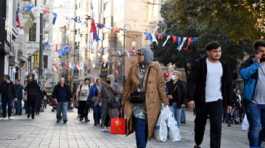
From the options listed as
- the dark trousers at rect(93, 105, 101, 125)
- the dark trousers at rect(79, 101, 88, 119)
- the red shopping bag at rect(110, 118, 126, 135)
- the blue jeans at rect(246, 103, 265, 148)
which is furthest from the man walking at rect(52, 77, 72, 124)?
the blue jeans at rect(246, 103, 265, 148)

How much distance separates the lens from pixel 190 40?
1722 inches

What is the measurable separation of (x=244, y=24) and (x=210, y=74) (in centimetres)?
1603

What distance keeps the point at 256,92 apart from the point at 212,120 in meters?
1.40

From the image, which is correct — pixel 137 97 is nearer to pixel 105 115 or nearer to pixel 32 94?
pixel 105 115

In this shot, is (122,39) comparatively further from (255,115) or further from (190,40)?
(255,115)

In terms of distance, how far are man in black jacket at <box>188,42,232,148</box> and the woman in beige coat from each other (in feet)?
2.12

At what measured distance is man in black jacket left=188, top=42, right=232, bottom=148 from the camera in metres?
10.8

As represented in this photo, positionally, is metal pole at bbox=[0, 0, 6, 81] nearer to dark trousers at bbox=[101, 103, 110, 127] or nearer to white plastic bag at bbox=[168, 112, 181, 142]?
dark trousers at bbox=[101, 103, 110, 127]

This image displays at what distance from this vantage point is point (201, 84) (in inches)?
429

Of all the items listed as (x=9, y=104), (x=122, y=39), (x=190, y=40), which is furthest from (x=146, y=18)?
(x=9, y=104)

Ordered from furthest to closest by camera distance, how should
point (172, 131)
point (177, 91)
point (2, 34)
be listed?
1. point (2, 34)
2. point (177, 91)
3. point (172, 131)

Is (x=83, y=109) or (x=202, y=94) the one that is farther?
(x=83, y=109)

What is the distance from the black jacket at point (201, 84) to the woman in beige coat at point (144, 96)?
2.01 feet

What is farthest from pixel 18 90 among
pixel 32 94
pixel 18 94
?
pixel 32 94
